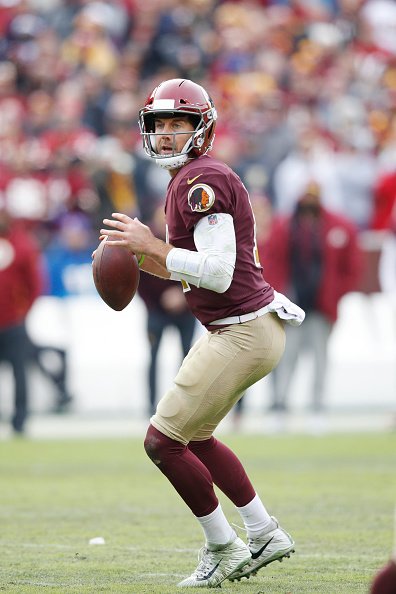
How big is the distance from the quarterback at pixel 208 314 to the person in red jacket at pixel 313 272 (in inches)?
285

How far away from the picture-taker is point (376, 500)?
27.3 feet

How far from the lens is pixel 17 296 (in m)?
12.8

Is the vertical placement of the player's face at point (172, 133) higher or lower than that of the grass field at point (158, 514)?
higher

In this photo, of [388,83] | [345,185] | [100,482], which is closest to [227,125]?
[345,185]

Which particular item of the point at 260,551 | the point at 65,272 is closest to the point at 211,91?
the point at 65,272

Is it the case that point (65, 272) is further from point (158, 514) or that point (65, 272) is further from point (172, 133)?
point (172, 133)

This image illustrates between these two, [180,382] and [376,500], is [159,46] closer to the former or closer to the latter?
[376,500]

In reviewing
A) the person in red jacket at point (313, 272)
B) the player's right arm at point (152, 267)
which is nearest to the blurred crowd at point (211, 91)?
the person in red jacket at point (313, 272)

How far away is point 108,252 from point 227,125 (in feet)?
35.2

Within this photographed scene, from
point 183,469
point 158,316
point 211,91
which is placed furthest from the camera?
point 211,91

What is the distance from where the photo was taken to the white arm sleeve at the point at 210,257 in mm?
5312

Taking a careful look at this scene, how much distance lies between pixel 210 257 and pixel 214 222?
15 centimetres

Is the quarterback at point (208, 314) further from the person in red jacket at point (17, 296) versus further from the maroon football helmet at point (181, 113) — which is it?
the person in red jacket at point (17, 296)

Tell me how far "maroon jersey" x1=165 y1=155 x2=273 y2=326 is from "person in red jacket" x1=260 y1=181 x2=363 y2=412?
7.31 meters
